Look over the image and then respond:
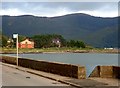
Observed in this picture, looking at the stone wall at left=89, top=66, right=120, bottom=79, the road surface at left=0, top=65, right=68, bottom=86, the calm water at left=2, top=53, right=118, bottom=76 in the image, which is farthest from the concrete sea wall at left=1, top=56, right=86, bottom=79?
the calm water at left=2, top=53, right=118, bottom=76

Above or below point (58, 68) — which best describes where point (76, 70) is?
above

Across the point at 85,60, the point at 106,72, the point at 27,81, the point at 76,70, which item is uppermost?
the point at 76,70

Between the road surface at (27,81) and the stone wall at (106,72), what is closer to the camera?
the road surface at (27,81)

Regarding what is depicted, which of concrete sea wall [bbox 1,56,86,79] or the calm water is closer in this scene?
concrete sea wall [bbox 1,56,86,79]

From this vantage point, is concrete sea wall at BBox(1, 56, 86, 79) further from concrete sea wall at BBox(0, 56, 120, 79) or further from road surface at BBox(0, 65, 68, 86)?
road surface at BBox(0, 65, 68, 86)

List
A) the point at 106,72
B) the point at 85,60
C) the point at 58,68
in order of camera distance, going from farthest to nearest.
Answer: the point at 85,60 < the point at 58,68 < the point at 106,72

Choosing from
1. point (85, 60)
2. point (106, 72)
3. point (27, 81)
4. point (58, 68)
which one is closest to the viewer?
point (27, 81)

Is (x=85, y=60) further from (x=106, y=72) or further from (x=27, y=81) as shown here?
(x=27, y=81)

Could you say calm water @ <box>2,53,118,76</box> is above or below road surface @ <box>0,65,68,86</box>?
below

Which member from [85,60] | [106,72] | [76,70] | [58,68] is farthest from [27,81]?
[85,60]

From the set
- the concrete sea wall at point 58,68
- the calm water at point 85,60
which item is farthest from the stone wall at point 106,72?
the calm water at point 85,60

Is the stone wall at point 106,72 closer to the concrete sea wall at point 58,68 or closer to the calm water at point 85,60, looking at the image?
the concrete sea wall at point 58,68

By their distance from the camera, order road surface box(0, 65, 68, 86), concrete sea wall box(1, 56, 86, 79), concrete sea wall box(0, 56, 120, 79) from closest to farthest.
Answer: road surface box(0, 65, 68, 86) → concrete sea wall box(0, 56, 120, 79) → concrete sea wall box(1, 56, 86, 79)

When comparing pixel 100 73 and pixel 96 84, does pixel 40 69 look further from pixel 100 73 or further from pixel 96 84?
pixel 96 84
